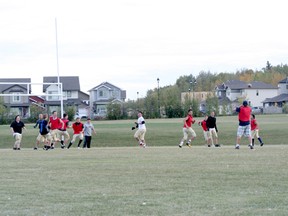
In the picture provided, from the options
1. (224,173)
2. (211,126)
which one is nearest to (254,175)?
(224,173)

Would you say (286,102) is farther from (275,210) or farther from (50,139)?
(275,210)

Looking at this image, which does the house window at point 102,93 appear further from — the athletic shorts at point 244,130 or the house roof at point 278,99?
the athletic shorts at point 244,130

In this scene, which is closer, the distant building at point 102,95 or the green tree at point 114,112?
the green tree at point 114,112

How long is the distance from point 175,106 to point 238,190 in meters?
89.5

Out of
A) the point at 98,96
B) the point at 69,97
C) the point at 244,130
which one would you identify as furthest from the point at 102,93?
the point at 244,130

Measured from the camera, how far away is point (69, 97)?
417ft

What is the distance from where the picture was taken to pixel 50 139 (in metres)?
34.2

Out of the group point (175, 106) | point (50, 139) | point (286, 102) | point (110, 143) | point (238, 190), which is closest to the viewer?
point (238, 190)

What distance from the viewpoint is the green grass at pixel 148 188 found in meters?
10.7

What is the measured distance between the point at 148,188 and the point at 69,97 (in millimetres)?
114808

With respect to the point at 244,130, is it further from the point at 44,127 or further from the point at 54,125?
the point at 54,125

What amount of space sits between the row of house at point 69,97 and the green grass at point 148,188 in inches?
3658

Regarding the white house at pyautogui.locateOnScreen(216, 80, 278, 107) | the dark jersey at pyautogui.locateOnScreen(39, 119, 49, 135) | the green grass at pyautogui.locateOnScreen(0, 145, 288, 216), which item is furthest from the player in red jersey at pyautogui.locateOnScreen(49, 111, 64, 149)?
the white house at pyautogui.locateOnScreen(216, 80, 278, 107)


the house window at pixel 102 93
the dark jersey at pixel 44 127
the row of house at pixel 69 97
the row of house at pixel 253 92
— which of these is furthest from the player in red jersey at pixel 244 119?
the row of house at pixel 253 92
